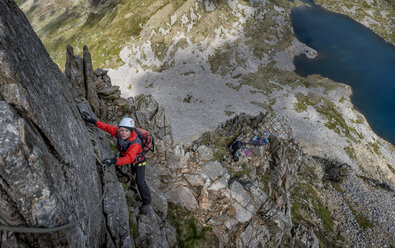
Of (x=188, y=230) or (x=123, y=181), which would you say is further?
(x=188, y=230)

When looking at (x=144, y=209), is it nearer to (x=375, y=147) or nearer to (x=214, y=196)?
(x=214, y=196)

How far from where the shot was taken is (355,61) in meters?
108

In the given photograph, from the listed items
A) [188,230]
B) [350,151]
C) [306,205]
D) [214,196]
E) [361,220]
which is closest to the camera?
[188,230]

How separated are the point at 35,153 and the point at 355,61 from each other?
5508 inches

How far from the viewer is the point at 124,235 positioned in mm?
9898

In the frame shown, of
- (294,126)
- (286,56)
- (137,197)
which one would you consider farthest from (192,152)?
(286,56)

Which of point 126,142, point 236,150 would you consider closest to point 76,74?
point 126,142

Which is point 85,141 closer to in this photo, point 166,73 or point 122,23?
point 166,73

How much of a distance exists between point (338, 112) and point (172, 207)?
281 ft

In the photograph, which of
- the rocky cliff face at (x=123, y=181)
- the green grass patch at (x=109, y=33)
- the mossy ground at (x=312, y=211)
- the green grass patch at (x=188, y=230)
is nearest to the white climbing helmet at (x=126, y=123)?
the rocky cliff face at (x=123, y=181)

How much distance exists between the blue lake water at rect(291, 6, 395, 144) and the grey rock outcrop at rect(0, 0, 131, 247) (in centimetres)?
10137

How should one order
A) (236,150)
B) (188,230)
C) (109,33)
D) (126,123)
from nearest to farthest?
(126,123), (188,230), (236,150), (109,33)

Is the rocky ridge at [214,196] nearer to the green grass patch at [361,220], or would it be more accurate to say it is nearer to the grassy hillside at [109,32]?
the green grass patch at [361,220]

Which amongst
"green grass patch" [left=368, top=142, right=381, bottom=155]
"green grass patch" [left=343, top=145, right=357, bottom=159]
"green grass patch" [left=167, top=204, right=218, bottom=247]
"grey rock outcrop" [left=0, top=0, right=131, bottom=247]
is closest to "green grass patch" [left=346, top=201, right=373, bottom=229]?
"green grass patch" [left=343, top=145, right=357, bottom=159]
